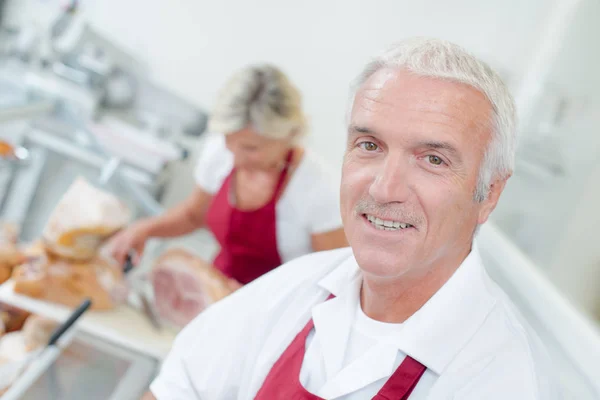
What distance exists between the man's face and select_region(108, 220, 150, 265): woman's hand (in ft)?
3.77

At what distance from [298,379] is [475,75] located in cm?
65

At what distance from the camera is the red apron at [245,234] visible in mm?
1928

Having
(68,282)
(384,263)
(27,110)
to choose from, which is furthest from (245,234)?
(384,263)

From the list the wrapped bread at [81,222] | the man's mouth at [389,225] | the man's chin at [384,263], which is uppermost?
the man's mouth at [389,225]

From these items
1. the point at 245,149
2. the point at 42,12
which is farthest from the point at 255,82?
the point at 42,12

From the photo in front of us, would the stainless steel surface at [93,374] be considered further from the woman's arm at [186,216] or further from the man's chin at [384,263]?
the man's chin at [384,263]

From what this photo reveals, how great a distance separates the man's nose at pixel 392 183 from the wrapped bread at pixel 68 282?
43.7 inches

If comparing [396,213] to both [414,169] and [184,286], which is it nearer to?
[414,169]

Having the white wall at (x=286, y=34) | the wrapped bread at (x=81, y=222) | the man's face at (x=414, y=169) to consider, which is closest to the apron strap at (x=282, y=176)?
the wrapped bread at (x=81, y=222)

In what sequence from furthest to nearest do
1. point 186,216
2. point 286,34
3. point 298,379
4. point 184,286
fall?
point 286,34, point 186,216, point 184,286, point 298,379

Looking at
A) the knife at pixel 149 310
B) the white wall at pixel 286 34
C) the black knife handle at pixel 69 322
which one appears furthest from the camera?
Answer: the white wall at pixel 286 34

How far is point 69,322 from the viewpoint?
4.89ft

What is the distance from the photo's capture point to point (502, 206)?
8.94 feet

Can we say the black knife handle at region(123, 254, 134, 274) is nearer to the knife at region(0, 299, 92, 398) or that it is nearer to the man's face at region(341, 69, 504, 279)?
the knife at region(0, 299, 92, 398)
